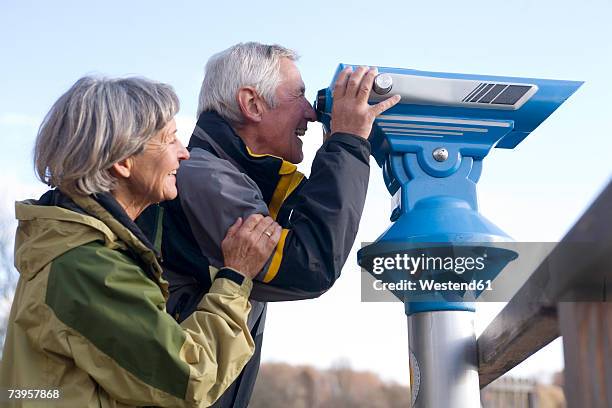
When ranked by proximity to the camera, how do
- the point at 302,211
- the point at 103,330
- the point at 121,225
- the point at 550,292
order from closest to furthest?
the point at 550,292 < the point at 103,330 < the point at 121,225 < the point at 302,211

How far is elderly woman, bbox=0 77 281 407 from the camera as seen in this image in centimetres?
134

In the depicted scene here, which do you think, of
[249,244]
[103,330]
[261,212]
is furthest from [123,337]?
[261,212]

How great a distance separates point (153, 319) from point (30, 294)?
0.23m

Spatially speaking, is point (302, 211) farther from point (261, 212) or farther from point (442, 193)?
point (442, 193)

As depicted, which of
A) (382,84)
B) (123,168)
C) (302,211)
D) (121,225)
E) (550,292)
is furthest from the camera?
(382,84)

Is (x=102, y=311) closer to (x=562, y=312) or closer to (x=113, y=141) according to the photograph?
(x=113, y=141)

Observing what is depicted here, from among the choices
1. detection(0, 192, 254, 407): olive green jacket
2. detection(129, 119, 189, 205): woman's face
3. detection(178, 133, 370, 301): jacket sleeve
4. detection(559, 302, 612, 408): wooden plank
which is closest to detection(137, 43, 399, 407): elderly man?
detection(178, 133, 370, 301): jacket sleeve

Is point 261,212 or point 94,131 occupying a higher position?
point 94,131

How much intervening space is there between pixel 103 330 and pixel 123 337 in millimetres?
35

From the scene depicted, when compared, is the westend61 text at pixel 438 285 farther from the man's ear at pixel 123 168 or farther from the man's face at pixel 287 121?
the man's ear at pixel 123 168

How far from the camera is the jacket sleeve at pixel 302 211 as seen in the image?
1.62 m

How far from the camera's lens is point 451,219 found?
5.62 feet

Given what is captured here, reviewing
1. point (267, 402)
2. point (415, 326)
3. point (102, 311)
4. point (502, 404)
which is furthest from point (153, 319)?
point (267, 402)

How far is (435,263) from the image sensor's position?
173 centimetres
